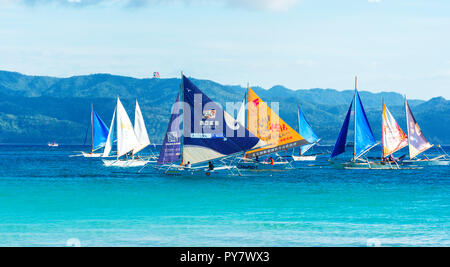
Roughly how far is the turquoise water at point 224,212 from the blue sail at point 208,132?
9.28ft

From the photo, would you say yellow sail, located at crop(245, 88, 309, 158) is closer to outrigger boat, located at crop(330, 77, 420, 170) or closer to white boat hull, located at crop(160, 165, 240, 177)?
white boat hull, located at crop(160, 165, 240, 177)

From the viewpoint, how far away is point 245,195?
158 ft

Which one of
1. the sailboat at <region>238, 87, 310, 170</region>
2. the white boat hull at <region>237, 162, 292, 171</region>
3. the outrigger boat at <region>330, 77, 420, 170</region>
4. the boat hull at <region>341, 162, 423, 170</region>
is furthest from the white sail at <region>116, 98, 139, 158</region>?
the boat hull at <region>341, 162, 423, 170</region>

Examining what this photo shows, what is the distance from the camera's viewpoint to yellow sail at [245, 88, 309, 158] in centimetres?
6694

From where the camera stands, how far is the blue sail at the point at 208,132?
55.7m

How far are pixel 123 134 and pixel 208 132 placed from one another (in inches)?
1097

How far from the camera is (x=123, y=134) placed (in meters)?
82.5

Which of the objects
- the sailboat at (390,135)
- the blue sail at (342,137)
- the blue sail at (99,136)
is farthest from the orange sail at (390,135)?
the blue sail at (99,136)

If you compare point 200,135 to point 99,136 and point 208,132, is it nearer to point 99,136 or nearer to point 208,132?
point 208,132

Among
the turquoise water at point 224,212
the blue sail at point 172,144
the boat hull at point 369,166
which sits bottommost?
the turquoise water at point 224,212

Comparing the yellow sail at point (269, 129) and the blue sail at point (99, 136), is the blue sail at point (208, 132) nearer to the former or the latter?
the yellow sail at point (269, 129)
